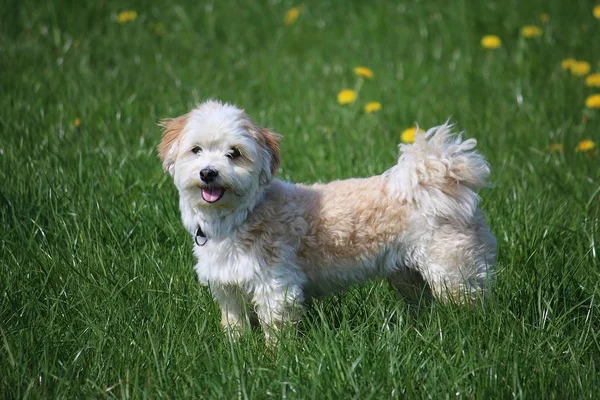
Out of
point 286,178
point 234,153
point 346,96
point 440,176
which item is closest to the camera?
point 234,153

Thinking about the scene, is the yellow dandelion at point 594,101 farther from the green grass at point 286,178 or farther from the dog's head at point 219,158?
the dog's head at point 219,158

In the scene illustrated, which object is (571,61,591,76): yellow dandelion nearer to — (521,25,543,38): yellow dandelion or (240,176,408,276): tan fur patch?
(521,25,543,38): yellow dandelion

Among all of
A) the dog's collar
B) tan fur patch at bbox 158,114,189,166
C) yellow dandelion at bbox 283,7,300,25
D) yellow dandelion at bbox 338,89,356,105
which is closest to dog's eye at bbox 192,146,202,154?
tan fur patch at bbox 158,114,189,166

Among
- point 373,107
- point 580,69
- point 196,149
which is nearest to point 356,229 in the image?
point 196,149

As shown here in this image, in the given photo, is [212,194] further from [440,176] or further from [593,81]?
[593,81]

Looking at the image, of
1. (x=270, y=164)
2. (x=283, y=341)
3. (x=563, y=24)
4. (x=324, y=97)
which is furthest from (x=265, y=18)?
(x=283, y=341)

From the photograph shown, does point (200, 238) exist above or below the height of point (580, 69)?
above

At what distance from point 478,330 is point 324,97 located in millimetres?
3931

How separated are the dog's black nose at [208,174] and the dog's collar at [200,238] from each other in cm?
36

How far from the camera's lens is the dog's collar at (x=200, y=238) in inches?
159

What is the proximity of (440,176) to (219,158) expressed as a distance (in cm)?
103

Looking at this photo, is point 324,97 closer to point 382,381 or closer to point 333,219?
point 333,219

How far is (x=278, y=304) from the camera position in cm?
390

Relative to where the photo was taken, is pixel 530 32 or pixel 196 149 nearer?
pixel 196 149
